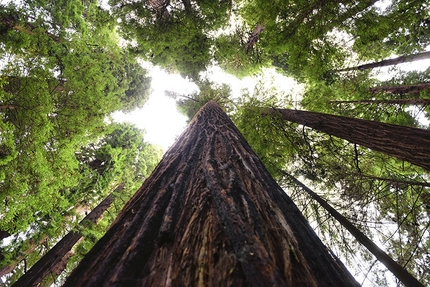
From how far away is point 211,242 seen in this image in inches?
38.2

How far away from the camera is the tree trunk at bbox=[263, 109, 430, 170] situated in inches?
112

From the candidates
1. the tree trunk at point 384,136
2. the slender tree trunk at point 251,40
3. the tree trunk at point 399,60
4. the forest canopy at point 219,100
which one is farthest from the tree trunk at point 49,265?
the tree trunk at point 399,60

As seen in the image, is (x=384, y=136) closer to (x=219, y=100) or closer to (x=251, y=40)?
(x=219, y=100)

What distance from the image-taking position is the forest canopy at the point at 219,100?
4523 mm

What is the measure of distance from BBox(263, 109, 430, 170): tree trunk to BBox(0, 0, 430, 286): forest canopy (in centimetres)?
15

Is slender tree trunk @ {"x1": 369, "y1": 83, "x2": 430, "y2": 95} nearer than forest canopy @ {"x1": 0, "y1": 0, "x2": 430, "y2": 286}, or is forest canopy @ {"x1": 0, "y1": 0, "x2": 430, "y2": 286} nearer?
forest canopy @ {"x1": 0, "y1": 0, "x2": 430, "y2": 286}

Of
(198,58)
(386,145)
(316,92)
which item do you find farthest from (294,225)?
(198,58)

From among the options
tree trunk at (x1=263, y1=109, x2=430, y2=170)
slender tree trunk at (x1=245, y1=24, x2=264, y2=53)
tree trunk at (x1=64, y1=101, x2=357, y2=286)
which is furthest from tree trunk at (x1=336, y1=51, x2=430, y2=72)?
tree trunk at (x1=64, y1=101, x2=357, y2=286)

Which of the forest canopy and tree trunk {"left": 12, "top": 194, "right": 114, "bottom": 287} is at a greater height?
the forest canopy

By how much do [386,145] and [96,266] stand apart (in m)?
3.75

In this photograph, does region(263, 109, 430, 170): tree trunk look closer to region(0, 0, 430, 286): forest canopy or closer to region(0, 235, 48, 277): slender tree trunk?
region(0, 0, 430, 286): forest canopy

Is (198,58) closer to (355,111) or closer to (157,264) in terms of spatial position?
(355,111)

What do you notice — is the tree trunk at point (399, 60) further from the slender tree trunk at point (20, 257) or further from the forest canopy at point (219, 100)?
the slender tree trunk at point (20, 257)

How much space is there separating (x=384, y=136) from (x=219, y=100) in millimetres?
5924
